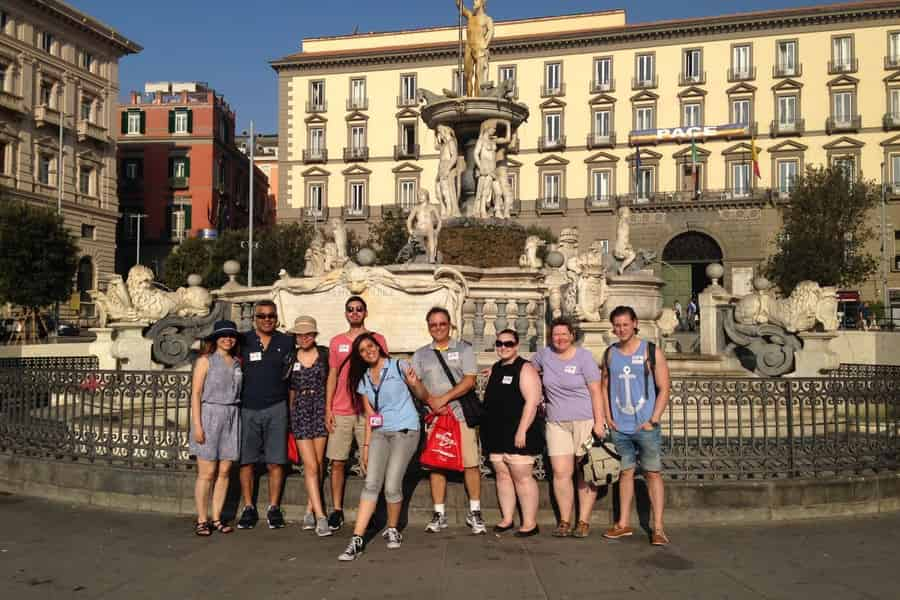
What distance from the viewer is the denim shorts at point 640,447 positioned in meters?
5.91

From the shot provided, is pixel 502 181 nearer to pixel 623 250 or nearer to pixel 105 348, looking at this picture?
pixel 623 250

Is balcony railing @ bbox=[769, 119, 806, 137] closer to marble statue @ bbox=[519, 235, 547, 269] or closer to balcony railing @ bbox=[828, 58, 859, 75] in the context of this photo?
balcony railing @ bbox=[828, 58, 859, 75]

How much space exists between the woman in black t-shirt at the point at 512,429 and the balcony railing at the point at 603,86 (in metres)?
50.2

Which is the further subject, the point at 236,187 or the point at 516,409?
the point at 236,187

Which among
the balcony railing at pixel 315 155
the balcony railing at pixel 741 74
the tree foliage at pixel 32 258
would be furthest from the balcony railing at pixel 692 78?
the tree foliage at pixel 32 258

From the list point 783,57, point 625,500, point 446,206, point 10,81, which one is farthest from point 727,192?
point 625,500

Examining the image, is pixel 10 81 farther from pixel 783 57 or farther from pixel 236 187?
pixel 783 57

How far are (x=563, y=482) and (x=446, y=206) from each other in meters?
11.3

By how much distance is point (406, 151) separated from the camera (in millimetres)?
56531

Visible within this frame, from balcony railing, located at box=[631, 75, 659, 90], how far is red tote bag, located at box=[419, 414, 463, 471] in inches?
1983

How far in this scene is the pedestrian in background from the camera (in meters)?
6.15

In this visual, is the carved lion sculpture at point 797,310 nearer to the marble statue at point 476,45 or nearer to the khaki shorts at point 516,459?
the marble statue at point 476,45

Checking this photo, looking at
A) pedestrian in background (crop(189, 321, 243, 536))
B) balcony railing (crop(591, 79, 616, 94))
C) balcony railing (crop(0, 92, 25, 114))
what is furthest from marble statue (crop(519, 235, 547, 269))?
balcony railing (crop(0, 92, 25, 114))

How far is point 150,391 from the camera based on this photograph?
24.4ft
